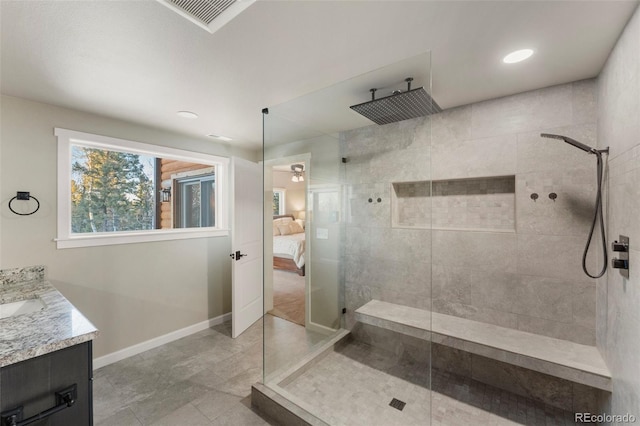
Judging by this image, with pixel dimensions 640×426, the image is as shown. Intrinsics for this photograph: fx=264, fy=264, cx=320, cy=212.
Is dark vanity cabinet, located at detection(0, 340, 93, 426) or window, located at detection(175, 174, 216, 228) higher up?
window, located at detection(175, 174, 216, 228)

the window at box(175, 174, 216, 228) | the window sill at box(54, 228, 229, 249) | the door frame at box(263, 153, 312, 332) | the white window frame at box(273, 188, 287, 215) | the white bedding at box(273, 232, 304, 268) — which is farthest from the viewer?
the white window frame at box(273, 188, 287, 215)

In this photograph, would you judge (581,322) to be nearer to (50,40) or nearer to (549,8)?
(549,8)

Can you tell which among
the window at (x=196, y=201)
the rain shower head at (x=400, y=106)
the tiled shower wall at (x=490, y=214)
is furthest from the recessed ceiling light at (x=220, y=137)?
the rain shower head at (x=400, y=106)

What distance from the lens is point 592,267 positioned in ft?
6.06

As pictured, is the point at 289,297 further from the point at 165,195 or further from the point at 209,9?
the point at 209,9

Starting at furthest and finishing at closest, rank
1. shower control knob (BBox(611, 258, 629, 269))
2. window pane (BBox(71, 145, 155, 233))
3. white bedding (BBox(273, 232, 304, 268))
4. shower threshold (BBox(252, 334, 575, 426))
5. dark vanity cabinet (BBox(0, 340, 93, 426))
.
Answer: white bedding (BBox(273, 232, 304, 268)) < window pane (BBox(71, 145, 155, 233)) < shower threshold (BBox(252, 334, 575, 426)) < shower control knob (BBox(611, 258, 629, 269)) < dark vanity cabinet (BBox(0, 340, 93, 426))

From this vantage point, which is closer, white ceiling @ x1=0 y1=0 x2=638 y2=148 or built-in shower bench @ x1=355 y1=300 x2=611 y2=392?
white ceiling @ x1=0 y1=0 x2=638 y2=148

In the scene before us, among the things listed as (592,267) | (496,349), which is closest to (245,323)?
(496,349)

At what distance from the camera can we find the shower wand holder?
133 cm

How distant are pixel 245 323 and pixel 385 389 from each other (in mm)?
1839

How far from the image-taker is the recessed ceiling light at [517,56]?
153 centimetres

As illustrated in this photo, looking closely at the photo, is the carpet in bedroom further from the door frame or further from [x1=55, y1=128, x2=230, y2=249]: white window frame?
[x1=55, y1=128, x2=230, y2=249]: white window frame

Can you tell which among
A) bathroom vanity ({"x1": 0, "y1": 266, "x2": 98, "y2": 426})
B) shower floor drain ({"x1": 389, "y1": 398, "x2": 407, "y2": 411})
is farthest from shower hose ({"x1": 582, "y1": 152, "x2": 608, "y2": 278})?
bathroom vanity ({"x1": 0, "y1": 266, "x2": 98, "y2": 426})

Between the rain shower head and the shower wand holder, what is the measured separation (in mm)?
1358
